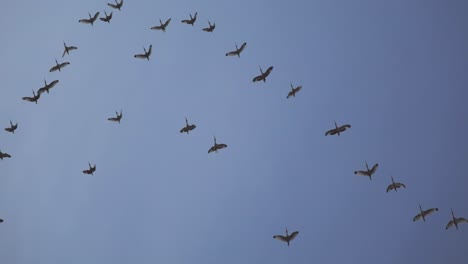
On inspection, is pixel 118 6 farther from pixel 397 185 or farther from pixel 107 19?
pixel 397 185

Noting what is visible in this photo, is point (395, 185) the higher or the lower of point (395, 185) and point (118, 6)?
the lower

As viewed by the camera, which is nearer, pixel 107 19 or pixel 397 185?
pixel 397 185

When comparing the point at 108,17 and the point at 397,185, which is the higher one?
the point at 108,17

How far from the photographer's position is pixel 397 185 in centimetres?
5978

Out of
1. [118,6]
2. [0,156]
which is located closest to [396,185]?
[118,6]

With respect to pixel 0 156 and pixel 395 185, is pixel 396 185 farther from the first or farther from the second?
pixel 0 156

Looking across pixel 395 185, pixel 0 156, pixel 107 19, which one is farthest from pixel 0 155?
pixel 395 185

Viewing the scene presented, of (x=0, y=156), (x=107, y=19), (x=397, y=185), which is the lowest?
(x=397, y=185)

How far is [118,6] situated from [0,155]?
22.9 meters

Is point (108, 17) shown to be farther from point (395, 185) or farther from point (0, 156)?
point (395, 185)

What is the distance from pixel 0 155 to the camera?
6406 centimetres

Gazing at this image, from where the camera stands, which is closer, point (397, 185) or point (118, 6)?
point (397, 185)

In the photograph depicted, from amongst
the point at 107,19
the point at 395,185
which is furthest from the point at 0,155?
the point at 395,185

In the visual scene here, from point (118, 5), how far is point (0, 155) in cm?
2300
